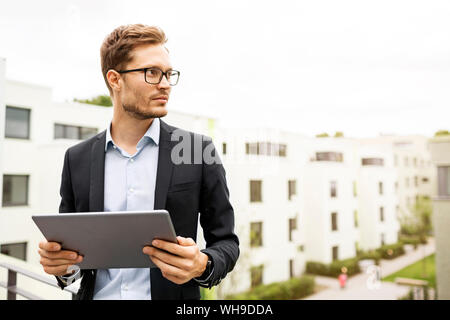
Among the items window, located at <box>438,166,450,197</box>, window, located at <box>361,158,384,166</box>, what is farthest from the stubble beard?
window, located at <box>361,158,384,166</box>

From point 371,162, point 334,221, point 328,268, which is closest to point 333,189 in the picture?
point 334,221

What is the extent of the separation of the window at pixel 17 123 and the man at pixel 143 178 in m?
4.02

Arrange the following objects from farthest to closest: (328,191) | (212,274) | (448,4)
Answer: (328,191) < (448,4) < (212,274)

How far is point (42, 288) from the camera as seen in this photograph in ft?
7.94

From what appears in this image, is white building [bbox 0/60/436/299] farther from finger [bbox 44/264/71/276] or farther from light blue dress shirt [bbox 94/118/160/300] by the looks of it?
finger [bbox 44/264/71/276]

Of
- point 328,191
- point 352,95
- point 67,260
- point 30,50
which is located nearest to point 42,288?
point 30,50

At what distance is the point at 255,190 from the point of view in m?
8.03

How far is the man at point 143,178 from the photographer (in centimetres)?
74

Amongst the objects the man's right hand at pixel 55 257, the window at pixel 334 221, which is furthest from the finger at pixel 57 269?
the window at pixel 334 221

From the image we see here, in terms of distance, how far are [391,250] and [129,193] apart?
1600cm

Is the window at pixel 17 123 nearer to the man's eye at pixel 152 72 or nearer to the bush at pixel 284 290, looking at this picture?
the man's eye at pixel 152 72

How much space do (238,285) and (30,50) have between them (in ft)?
22.5

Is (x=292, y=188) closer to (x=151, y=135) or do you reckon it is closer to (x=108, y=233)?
(x=151, y=135)
